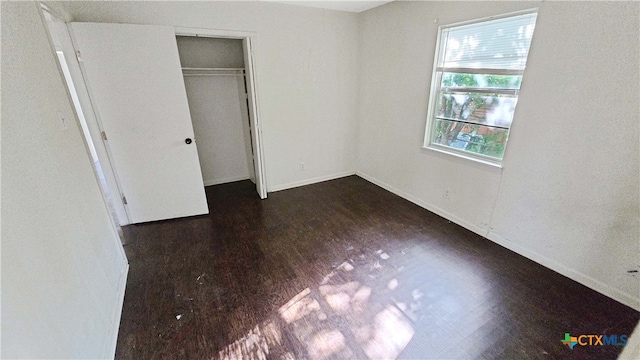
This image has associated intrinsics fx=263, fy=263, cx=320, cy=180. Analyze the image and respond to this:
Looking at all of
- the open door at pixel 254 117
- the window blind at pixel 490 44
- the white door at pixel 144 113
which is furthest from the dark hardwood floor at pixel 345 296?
the window blind at pixel 490 44

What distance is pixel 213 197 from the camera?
12.0 feet

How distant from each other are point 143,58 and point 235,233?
1892 mm

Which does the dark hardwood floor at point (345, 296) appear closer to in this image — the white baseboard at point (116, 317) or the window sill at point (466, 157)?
the white baseboard at point (116, 317)

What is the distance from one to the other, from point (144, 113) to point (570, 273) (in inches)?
159

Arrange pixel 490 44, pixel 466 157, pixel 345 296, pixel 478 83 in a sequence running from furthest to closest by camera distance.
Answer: pixel 466 157
pixel 478 83
pixel 490 44
pixel 345 296

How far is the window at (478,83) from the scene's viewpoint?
2248 millimetres

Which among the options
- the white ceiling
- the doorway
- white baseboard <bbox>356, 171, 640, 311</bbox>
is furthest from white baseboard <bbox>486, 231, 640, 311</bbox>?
the doorway

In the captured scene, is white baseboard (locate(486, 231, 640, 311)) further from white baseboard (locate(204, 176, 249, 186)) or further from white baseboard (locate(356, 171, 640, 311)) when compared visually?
white baseboard (locate(204, 176, 249, 186))

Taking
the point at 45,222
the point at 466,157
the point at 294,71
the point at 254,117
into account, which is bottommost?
the point at 466,157

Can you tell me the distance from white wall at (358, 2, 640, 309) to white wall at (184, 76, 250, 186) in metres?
2.51

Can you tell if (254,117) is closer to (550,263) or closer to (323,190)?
(323,190)

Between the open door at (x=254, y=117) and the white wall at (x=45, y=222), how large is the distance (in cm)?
169

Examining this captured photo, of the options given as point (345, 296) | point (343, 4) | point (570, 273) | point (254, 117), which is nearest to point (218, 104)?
point (254, 117)

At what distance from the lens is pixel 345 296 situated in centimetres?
198
